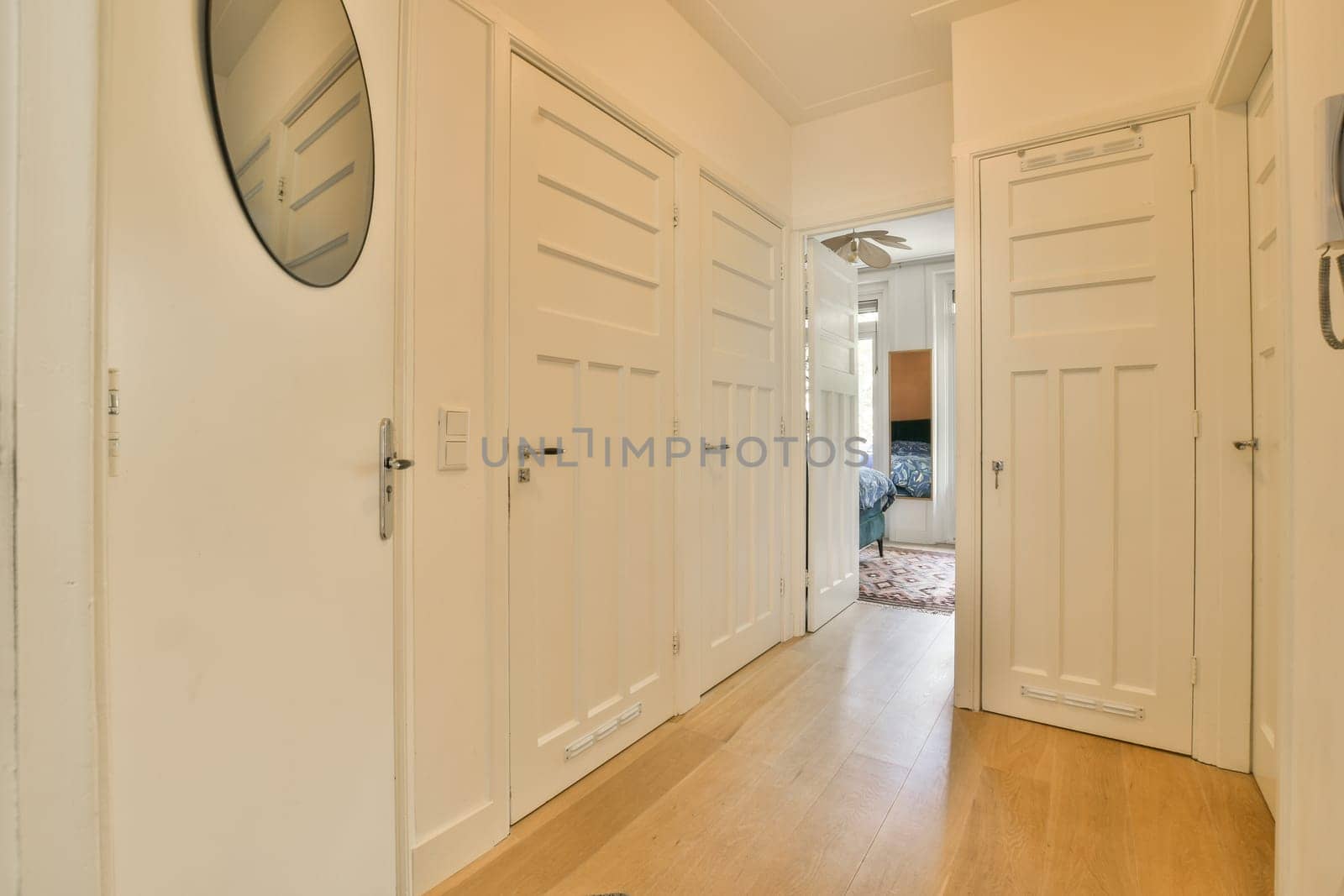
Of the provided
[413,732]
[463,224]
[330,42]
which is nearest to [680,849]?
[413,732]

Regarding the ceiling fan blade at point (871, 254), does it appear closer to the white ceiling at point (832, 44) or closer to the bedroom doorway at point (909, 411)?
the white ceiling at point (832, 44)

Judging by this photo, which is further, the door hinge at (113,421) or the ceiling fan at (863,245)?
the ceiling fan at (863,245)

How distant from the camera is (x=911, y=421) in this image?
591 cm

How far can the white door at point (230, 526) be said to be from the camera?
88 cm

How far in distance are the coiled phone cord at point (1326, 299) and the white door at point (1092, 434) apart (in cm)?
128

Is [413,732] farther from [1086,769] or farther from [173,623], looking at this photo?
[1086,769]

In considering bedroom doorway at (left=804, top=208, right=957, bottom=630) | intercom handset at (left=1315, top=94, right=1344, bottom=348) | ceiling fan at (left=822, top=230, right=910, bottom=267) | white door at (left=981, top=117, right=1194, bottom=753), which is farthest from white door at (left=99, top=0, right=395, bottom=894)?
bedroom doorway at (left=804, top=208, right=957, bottom=630)

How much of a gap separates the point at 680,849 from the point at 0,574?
5.09 feet

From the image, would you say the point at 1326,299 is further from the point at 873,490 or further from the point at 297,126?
the point at 873,490

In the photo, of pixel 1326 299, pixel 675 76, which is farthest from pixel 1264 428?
pixel 675 76

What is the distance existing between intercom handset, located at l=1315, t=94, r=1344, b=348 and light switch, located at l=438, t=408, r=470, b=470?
1612 mm

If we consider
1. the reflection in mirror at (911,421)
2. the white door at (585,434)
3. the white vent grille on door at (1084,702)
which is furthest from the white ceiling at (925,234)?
the white vent grille on door at (1084,702)

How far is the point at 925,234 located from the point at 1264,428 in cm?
364

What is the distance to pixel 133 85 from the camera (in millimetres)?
869
